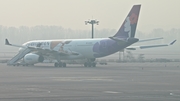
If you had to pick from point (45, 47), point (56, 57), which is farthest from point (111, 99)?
point (45, 47)

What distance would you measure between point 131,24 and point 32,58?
1557 centimetres

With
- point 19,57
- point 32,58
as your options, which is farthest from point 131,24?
point 19,57

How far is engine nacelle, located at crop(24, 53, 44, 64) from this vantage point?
6159 centimetres

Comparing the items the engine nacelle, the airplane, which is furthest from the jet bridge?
the engine nacelle

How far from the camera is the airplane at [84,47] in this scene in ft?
177

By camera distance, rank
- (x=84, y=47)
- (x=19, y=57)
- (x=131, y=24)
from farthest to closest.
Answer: (x=19, y=57)
(x=84, y=47)
(x=131, y=24)

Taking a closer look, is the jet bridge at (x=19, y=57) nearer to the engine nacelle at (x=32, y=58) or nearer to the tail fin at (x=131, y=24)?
the engine nacelle at (x=32, y=58)

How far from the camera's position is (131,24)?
53844 millimetres

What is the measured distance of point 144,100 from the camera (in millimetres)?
18828

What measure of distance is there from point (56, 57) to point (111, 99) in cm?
4202

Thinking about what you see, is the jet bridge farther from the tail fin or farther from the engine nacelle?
the tail fin

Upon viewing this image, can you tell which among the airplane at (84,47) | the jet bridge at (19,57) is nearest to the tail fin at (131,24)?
the airplane at (84,47)

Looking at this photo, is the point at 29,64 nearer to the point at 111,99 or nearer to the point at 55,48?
the point at 55,48

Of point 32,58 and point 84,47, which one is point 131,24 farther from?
point 32,58
